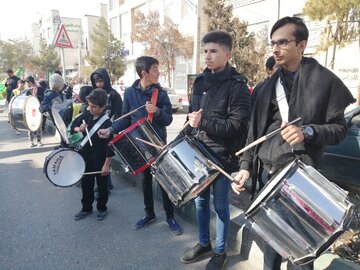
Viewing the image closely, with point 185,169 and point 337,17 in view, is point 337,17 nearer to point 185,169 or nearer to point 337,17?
point 337,17

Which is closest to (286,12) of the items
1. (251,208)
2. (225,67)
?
(225,67)

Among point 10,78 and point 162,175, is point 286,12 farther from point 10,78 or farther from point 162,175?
point 162,175

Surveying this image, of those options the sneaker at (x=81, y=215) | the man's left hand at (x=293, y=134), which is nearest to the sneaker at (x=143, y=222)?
the sneaker at (x=81, y=215)

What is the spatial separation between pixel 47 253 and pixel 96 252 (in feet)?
1.54

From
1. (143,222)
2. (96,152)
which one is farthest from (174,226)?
(96,152)

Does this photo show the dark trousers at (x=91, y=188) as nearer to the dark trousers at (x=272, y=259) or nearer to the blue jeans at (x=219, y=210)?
the blue jeans at (x=219, y=210)

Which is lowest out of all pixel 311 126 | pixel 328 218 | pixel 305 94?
pixel 328 218

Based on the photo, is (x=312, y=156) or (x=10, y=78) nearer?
(x=312, y=156)

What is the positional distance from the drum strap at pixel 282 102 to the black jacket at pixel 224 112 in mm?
450

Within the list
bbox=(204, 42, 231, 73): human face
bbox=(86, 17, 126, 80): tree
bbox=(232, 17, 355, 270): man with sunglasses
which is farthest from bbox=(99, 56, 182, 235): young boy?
bbox=(86, 17, 126, 80): tree

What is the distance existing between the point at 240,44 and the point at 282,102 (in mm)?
12588

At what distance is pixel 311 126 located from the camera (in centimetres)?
174

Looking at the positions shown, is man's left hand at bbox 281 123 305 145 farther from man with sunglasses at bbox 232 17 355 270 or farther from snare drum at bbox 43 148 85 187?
snare drum at bbox 43 148 85 187

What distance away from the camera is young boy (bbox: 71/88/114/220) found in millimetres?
3670
